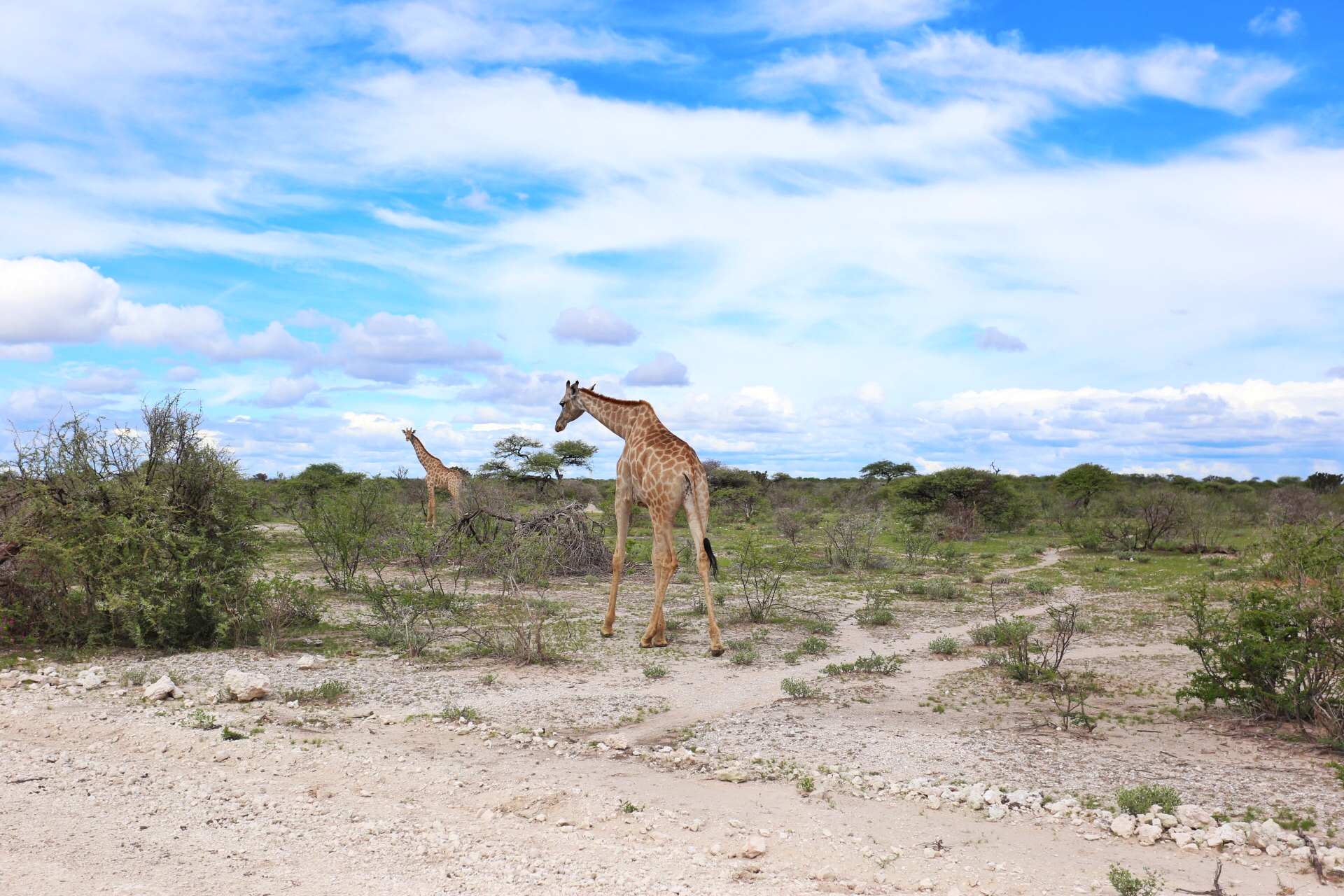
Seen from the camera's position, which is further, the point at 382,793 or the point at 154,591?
the point at 154,591

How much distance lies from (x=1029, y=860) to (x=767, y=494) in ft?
147

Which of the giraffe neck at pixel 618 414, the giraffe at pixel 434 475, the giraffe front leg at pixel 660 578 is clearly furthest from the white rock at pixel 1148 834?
the giraffe at pixel 434 475

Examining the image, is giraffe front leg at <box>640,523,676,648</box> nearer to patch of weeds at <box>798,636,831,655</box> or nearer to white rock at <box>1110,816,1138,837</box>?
patch of weeds at <box>798,636,831,655</box>

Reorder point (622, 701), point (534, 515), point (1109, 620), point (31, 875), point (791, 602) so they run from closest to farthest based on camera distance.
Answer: point (31, 875), point (622, 701), point (1109, 620), point (791, 602), point (534, 515)

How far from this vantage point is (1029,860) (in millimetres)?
5262

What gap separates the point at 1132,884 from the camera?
4.74 metres

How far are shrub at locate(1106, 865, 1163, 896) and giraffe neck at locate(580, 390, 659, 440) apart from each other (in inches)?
355

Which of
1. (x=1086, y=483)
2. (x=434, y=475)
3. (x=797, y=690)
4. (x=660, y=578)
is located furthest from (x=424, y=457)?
(x=1086, y=483)

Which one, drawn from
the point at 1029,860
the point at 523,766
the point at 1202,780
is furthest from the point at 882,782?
the point at 523,766

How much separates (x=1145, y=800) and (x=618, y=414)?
9346mm

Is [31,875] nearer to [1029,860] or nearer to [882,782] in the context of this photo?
[882,782]

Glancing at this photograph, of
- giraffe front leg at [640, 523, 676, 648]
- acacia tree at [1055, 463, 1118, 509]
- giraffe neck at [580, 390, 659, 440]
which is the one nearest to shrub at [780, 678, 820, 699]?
giraffe front leg at [640, 523, 676, 648]

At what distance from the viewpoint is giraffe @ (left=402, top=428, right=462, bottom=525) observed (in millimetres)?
27344

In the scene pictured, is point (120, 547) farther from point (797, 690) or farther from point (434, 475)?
point (434, 475)
